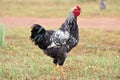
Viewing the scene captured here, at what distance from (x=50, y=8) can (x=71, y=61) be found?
14.9m

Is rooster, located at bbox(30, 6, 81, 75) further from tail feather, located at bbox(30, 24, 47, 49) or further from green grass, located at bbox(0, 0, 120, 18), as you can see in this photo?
green grass, located at bbox(0, 0, 120, 18)

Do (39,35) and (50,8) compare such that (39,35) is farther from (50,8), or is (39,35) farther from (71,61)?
(50,8)

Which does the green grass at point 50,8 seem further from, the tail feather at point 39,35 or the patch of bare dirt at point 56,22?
the tail feather at point 39,35

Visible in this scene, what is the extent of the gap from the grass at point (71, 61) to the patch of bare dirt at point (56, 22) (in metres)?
4.27

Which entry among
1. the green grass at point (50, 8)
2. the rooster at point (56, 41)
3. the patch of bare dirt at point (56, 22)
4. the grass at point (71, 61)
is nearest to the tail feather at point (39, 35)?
the rooster at point (56, 41)

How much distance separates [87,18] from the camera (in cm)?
2236

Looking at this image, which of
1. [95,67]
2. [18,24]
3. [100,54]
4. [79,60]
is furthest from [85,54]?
[18,24]

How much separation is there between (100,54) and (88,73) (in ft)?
9.09

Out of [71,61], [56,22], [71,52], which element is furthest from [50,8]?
[71,61]

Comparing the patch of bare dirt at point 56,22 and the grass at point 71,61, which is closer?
the grass at point 71,61

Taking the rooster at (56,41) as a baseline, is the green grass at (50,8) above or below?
below

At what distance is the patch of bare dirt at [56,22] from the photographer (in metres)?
19.7

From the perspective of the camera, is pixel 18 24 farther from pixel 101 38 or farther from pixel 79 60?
pixel 79 60

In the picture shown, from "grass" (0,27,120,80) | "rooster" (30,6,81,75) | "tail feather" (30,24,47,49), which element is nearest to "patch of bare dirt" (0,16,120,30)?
"grass" (0,27,120,80)
